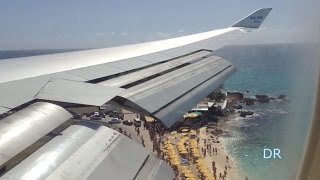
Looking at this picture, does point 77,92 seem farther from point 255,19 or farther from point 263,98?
point 263,98

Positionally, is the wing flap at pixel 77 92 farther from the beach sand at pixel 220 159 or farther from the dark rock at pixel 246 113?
the dark rock at pixel 246 113

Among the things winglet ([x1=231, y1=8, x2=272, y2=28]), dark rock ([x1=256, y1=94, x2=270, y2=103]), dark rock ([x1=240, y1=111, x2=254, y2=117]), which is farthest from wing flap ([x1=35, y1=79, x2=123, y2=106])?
dark rock ([x1=256, y1=94, x2=270, y2=103])

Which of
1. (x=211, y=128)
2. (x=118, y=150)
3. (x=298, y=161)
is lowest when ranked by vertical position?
(x=211, y=128)

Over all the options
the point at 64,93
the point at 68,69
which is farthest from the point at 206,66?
the point at 64,93

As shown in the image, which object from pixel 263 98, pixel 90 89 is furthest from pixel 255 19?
pixel 263 98

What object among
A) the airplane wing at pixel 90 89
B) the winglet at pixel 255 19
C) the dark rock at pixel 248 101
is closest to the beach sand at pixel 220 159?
the winglet at pixel 255 19

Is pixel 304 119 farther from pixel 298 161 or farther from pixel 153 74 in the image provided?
pixel 153 74
